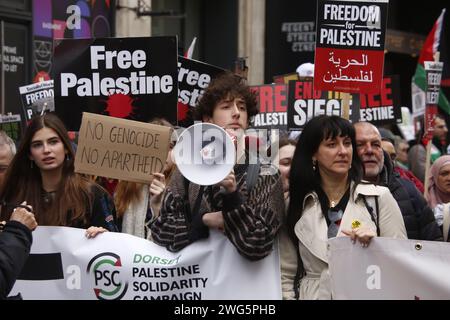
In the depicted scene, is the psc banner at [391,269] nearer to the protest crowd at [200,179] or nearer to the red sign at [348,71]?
the protest crowd at [200,179]

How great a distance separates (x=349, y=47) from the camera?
7.52m

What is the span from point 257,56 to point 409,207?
1261 centimetres

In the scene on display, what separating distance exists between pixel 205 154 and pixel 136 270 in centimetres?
84

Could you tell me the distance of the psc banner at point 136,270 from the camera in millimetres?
5227

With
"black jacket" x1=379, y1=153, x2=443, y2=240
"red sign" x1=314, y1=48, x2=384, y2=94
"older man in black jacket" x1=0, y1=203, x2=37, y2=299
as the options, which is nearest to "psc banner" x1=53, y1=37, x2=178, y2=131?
"red sign" x1=314, y1=48, x2=384, y2=94

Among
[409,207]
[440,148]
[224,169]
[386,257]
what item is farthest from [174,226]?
[440,148]

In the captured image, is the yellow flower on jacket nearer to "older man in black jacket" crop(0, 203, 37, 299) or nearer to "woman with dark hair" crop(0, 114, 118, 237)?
"woman with dark hair" crop(0, 114, 118, 237)

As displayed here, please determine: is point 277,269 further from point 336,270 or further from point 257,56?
point 257,56

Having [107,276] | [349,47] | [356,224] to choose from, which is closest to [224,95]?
[356,224]

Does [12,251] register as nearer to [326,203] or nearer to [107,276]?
[107,276]

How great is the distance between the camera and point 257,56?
18.4 meters

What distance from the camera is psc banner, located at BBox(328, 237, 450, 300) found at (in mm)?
5070

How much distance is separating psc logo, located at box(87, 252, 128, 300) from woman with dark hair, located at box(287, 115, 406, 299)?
0.92m

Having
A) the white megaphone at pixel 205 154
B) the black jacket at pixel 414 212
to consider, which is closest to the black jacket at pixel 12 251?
the white megaphone at pixel 205 154
